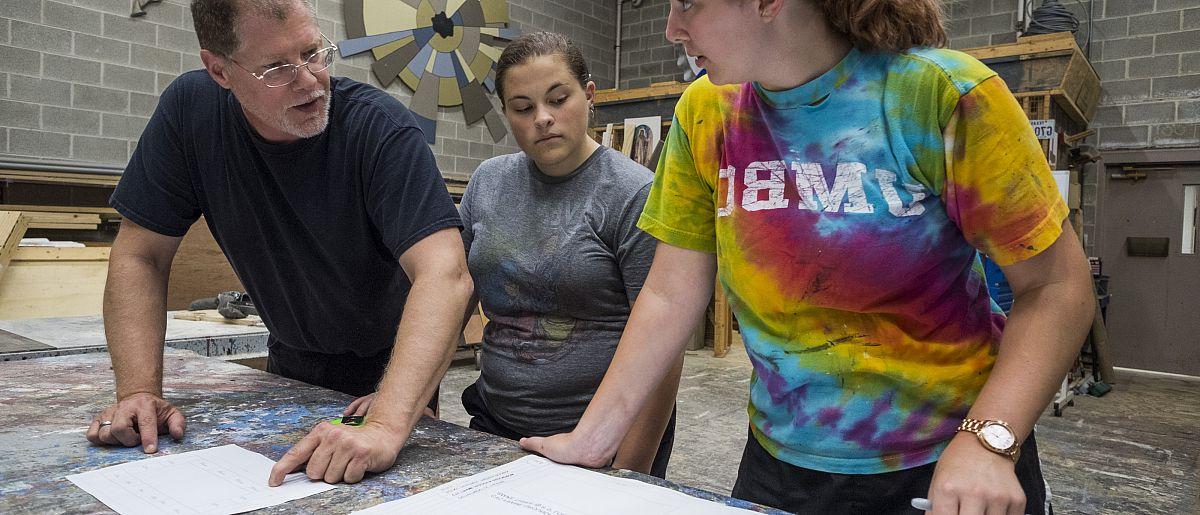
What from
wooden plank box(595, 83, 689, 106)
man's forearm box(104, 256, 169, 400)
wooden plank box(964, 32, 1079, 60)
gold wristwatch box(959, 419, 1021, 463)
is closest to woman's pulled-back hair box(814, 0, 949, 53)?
gold wristwatch box(959, 419, 1021, 463)

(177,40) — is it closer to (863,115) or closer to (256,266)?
(256,266)

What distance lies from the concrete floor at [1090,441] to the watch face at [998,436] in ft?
7.37

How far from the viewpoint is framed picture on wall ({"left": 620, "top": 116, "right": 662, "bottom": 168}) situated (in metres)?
6.11

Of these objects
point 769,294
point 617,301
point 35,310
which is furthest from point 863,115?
point 35,310

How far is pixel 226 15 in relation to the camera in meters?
1.27

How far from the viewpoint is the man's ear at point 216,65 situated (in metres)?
1.31

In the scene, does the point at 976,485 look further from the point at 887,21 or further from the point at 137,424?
the point at 137,424

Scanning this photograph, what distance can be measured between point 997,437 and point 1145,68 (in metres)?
6.37

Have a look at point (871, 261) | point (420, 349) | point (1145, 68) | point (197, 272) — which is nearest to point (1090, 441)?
point (1145, 68)

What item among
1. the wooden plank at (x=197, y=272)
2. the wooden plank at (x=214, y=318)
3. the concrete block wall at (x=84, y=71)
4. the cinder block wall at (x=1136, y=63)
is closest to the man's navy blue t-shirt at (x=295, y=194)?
the wooden plank at (x=214, y=318)

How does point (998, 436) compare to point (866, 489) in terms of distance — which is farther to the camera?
point (866, 489)

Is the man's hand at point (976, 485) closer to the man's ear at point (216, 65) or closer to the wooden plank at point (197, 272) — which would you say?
the man's ear at point (216, 65)

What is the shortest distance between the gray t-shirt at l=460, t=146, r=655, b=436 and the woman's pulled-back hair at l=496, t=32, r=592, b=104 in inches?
7.7

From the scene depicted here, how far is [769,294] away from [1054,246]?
0.30 m
